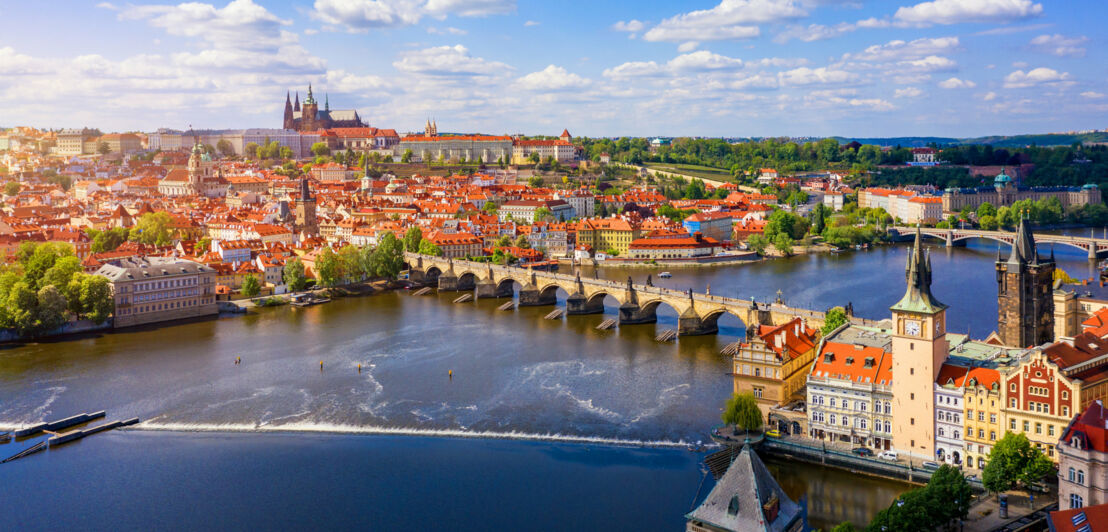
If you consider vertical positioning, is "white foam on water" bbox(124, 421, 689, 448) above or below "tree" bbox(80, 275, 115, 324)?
below

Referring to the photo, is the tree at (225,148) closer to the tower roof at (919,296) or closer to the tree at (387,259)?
the tree at (387,259)

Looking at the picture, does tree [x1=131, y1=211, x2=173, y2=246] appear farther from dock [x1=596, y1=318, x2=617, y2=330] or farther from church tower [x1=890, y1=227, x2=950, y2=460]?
church tower [x1=890, y1=227, x2=950, y2=460]

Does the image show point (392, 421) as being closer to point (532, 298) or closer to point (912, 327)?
point (912, 327)

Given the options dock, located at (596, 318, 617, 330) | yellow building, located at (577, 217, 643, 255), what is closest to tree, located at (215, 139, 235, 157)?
yellow building, located at (577, 217, 643, 255)

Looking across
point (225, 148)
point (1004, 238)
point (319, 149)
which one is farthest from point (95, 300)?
point (225, 148)

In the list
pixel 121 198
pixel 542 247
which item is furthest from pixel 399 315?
pixel 121 198

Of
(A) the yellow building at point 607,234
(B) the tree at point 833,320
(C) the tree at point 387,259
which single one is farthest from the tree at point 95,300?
(A) the yellow building at point 607,234

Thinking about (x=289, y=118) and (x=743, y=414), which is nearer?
(x=743, y=414)
